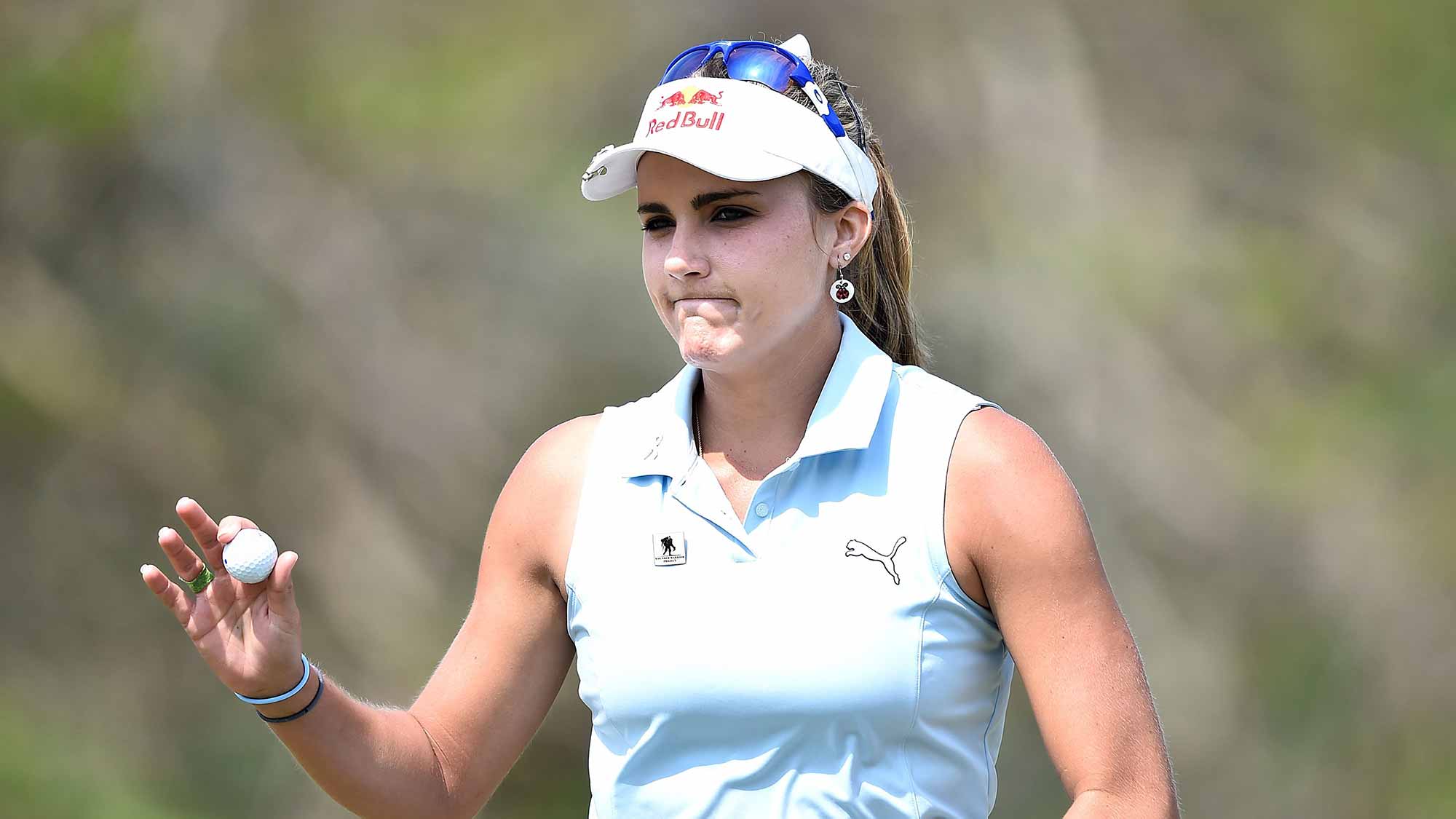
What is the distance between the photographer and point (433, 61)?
15.8 ft

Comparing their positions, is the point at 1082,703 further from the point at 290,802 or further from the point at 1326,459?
the point at 290,802

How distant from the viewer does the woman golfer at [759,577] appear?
182 centimetres

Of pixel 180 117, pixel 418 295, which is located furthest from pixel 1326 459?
pixel 180 117

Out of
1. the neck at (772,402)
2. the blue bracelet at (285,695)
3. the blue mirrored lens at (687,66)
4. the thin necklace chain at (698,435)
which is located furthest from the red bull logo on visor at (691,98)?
the blue bracelet at (285,695)

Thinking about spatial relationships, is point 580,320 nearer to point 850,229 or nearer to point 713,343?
point 850,229

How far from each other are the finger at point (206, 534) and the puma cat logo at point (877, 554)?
0.77 m

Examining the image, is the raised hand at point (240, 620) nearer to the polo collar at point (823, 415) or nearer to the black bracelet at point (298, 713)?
the black bracelet at point (298, 713)

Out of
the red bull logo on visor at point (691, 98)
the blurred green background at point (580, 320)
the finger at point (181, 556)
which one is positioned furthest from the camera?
the blurred green background at point (580, 320)

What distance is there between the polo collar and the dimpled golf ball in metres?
0.47

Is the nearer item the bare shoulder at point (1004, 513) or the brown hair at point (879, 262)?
the bare shoulder at point (1004, 513)

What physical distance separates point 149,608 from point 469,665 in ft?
10.0

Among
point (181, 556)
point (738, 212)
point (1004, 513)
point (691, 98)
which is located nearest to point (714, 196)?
point (738, 212)

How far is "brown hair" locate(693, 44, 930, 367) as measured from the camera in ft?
7.07

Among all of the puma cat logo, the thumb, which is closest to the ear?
the puma cat logo
